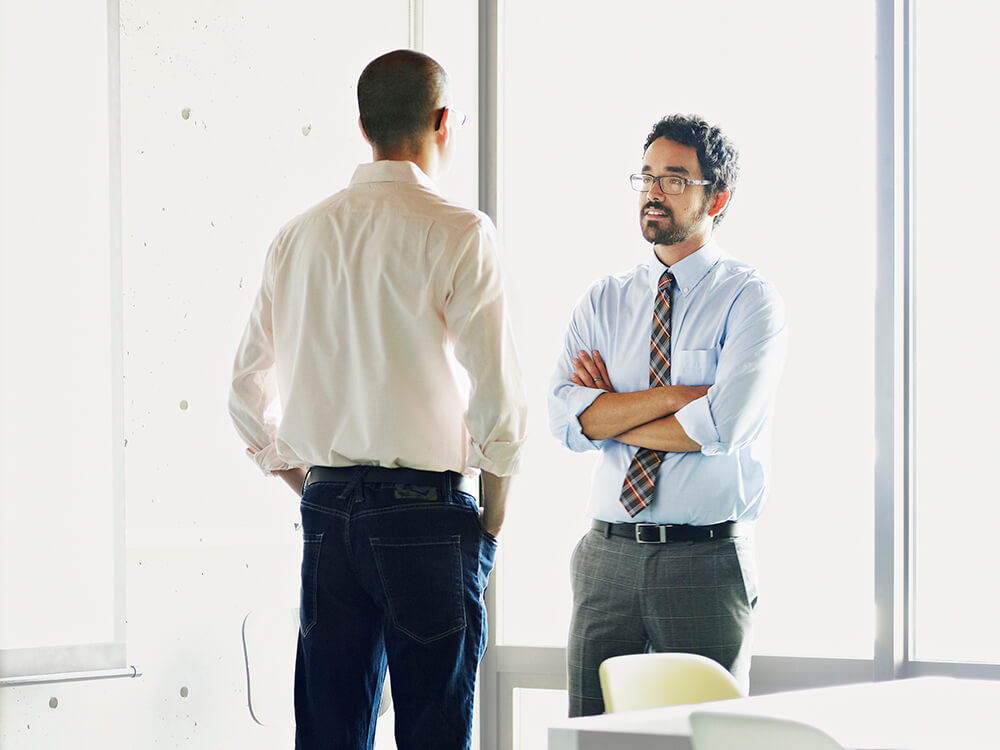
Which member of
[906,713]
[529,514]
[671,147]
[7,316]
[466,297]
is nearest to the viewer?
[906,713]

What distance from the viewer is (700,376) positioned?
2.73 m

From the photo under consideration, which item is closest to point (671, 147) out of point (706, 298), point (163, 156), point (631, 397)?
point (706, 298)

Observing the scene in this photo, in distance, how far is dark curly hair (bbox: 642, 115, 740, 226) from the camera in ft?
9.45

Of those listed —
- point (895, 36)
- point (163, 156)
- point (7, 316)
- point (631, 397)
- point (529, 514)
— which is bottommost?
point (529, 514)

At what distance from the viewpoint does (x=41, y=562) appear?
7.63ft

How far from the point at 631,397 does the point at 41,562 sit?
1.40m

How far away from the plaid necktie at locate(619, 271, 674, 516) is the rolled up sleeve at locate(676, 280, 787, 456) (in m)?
0.15

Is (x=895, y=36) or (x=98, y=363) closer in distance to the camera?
(x=98, y=363)

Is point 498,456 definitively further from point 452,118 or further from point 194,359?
point 194,359

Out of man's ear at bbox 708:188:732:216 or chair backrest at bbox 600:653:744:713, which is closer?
chair backrest at bbox 600:653:744:713

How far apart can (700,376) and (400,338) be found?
0.94m

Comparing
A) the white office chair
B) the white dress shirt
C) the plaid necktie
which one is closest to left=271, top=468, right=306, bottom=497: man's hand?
the white dress shirt

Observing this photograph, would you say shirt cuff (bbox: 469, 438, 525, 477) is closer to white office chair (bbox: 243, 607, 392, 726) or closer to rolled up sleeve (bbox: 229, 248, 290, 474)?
rolled up sleeve (bbox: 229, 248, 290, 474)

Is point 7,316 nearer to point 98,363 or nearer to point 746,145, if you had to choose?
point 98,363
